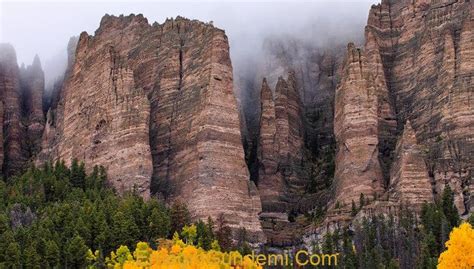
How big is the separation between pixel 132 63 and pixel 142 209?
123ft

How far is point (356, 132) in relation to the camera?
5782 inches

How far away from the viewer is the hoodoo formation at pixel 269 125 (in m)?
139

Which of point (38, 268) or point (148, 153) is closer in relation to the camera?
point (38, 268)

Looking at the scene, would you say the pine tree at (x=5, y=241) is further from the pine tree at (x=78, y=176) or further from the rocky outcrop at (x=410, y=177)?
the rocky outcrop at (x=410, y=177)

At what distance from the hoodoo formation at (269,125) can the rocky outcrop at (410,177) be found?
161 mm

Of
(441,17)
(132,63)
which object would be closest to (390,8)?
(441,17)

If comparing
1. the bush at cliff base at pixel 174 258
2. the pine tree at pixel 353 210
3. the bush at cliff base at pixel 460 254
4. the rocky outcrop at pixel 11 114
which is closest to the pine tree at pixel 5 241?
the bush at cliff base at pixel 174 258

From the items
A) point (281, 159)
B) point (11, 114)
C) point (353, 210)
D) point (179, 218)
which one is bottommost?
point (179, 218)

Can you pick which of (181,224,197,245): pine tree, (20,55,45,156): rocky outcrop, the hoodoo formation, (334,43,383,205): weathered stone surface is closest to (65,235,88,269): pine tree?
(181,224,197,245): pine tree

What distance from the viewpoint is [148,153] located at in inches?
5679

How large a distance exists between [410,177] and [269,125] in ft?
99.4

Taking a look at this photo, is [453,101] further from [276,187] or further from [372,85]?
[276,187]

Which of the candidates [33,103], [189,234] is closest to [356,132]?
[189,234]

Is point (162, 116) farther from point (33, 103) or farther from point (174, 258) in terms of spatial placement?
point (174, 258)
